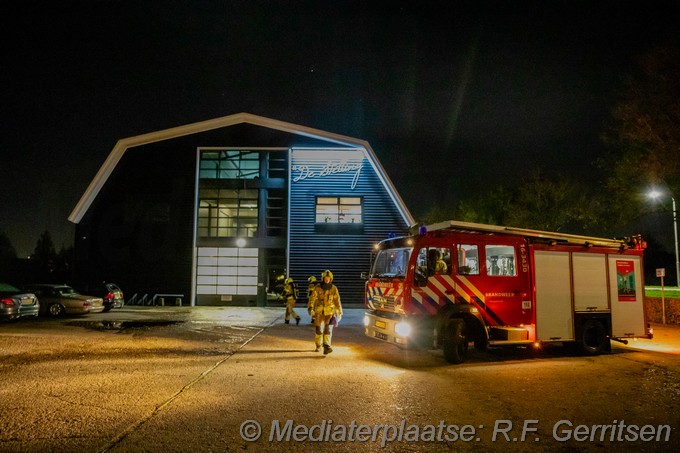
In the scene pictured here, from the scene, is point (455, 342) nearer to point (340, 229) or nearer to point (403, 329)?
point (403, 329)

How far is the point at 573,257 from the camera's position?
392 inches

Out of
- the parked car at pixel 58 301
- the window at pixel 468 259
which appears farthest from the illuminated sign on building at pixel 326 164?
the window at pixel 468 259

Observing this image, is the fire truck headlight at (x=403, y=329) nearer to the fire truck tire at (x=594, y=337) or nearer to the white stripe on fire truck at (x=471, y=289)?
the white stripe on fire truck at (x=471, y=289)

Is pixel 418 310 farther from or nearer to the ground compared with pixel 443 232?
nearer to the ground

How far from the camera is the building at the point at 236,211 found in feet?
73.7

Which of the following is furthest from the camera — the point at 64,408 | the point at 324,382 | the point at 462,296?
the point at 462,296

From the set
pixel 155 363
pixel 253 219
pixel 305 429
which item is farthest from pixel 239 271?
pixel 305 429

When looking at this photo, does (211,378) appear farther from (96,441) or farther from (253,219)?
(253,219)

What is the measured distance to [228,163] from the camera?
23406 mm

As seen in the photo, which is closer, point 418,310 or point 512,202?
point 418,310

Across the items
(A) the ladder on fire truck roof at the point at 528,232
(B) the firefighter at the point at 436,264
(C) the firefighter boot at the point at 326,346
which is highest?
(A) the ladder on fire truck roof at the point at 528,232

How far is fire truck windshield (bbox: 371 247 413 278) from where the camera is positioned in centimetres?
876

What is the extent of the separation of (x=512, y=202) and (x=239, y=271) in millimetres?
36098

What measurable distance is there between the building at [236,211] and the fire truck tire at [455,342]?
13.7m
